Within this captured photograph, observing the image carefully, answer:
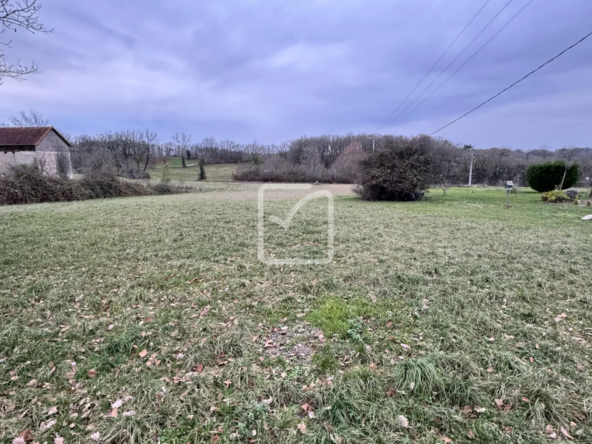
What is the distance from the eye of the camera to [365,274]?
4.14 m

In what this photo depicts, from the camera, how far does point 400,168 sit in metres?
13.7

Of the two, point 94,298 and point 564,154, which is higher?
point 564,154

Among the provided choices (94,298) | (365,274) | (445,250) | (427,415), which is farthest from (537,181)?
(94,298)

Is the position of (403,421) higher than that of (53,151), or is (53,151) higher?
(53,151)

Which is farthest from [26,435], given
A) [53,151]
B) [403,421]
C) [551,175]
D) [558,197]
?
[53,151]

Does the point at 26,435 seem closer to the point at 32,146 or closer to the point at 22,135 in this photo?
the point at 32,146

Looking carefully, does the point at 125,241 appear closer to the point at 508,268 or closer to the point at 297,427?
the point at 297,427

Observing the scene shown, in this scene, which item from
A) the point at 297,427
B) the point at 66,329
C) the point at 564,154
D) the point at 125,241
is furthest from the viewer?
the point at 564,154

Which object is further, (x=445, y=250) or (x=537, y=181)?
(x=537, y=181)

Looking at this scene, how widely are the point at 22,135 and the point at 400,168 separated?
2920 centimetres

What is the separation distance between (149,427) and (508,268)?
4818 mm

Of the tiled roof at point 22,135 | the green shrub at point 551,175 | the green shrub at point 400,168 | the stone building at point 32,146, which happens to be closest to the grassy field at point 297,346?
the green shrub at point 400,168

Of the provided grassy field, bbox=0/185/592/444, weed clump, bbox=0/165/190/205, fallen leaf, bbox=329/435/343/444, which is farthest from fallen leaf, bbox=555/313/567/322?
weed clump, bbox=0/165/190/205

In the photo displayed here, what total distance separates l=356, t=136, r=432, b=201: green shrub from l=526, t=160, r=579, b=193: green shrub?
28.6ft
